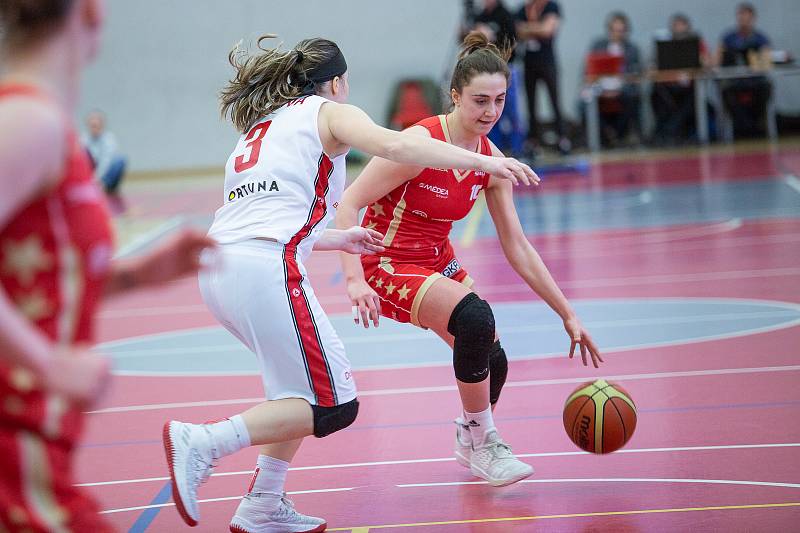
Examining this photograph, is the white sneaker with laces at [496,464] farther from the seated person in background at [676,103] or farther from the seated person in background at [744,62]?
the seated person in background at [744,62]

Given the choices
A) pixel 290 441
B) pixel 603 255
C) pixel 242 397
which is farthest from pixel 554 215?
pixel 290 441

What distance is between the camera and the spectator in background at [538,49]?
14.5m

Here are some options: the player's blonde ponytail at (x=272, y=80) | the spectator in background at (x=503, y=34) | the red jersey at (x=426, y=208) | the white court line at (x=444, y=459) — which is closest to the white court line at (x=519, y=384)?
the white court line at (x=444, y=459)

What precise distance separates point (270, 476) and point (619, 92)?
15.0 metres

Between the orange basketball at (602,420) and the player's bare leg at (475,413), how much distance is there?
0.25 metres

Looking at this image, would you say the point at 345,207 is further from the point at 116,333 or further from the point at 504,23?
the point at 504,23

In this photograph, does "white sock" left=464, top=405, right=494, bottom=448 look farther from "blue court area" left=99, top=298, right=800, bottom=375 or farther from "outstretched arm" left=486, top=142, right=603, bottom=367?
"blue court area" left=99, top=298, right=800, bottom=375

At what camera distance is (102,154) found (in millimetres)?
15703

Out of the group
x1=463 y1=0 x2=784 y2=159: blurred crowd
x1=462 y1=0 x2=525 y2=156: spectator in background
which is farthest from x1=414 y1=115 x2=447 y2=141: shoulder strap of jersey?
x1=463 y1=0 x2=784 y2=159: blurred crowd

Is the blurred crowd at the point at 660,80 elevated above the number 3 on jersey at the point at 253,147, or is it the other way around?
the number 3 on jersey at the point at 253,147

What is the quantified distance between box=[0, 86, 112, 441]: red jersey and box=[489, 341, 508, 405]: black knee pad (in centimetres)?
241

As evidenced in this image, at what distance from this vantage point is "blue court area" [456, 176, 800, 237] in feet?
33.6

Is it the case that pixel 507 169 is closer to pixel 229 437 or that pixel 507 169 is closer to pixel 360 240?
pixel 360 240

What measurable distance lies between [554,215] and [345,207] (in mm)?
7472
